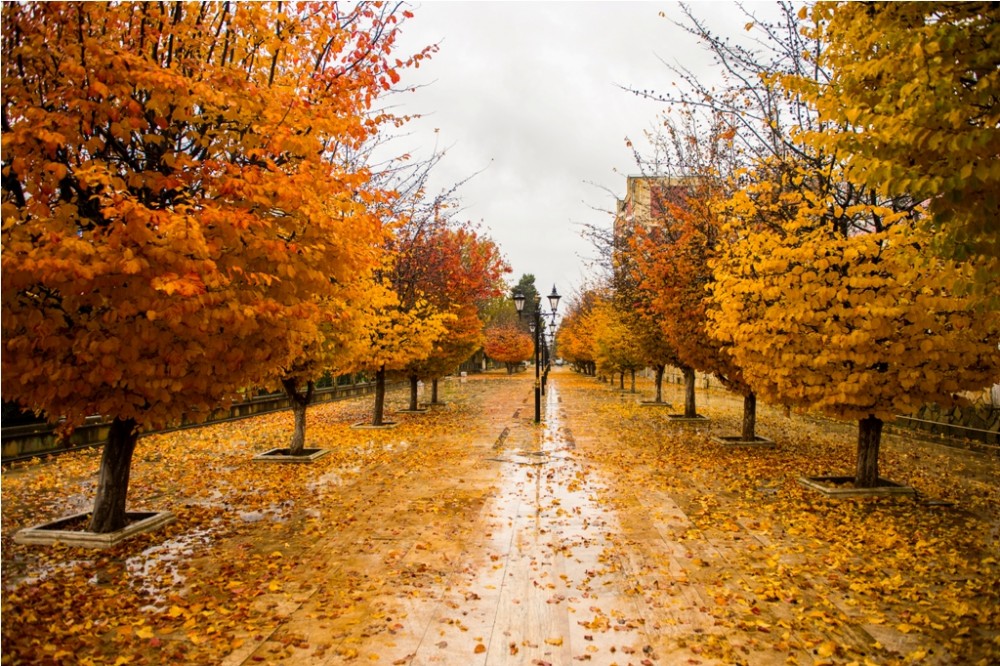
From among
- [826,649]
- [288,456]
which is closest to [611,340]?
[288,456]

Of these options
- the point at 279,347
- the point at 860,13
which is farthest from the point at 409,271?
the point at 860,13

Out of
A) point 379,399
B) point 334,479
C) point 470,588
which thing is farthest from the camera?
point 379,399

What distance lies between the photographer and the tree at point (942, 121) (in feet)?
11.8

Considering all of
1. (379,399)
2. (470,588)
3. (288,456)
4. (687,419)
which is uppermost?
(379,399)

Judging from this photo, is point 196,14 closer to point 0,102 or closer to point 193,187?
point 193,187

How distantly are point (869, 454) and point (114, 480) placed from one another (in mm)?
10014

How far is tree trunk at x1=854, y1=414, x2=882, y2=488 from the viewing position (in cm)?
908

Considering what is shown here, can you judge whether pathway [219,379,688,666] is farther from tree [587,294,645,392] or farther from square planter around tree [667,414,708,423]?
tree [587,294,645,392]

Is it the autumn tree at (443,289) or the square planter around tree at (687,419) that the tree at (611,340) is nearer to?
the square planter around tree at (687,419)

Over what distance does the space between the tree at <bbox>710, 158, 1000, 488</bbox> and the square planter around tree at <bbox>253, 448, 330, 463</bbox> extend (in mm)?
8096

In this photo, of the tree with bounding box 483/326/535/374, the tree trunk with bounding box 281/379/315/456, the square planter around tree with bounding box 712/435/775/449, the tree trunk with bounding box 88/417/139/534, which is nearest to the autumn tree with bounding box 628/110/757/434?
the square planter around tree with bounding box 712/435/775/449

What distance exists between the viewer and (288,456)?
12070mm

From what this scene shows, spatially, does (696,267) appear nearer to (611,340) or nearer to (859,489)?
(859,489)

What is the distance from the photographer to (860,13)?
470 centimetres
